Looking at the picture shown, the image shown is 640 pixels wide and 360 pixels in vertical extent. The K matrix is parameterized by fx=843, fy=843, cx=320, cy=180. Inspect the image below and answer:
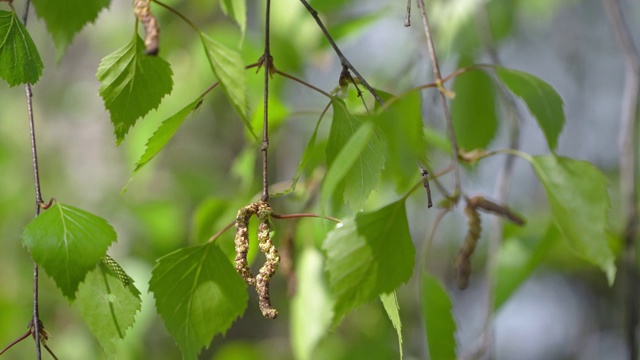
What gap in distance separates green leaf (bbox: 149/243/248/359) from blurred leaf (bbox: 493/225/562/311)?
23.1 inches

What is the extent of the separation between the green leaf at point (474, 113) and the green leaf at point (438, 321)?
0.49 metres

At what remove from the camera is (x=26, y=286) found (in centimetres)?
213

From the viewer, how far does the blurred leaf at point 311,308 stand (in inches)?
43.6

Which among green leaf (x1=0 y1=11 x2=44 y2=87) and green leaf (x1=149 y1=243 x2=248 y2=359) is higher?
green leaf (x1=0 y1=11 x2=44 y2=87)

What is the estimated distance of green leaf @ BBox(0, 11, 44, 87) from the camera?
568 millimetres

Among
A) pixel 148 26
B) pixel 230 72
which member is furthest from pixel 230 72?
pixel 148 26

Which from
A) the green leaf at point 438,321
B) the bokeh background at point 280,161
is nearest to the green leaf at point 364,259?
the green leaf at point 438,321

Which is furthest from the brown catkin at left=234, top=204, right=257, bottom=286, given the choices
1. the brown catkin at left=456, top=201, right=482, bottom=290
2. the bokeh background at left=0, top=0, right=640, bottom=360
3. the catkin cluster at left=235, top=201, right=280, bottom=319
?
the bokeh background at left=0, top=0, right=640, bottom=360

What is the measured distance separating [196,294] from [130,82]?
0.16m

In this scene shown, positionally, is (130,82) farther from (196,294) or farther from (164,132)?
(196,294)

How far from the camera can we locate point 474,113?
1.19 metres

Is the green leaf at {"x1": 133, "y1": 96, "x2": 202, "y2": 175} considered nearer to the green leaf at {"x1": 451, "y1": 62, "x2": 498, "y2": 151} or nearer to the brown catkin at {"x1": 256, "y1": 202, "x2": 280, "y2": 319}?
the brown catkin at {"x1": 256, "y1": 202, "x2": 280, "y2": 319}

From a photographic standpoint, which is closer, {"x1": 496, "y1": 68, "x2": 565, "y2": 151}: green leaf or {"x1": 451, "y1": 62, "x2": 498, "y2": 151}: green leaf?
{"x1": 496, "y1": 68, "x2": 565, "y2": 151}: green leaf

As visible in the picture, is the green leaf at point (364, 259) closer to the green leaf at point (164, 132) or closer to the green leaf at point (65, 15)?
the green leaf at point (164, 132)
